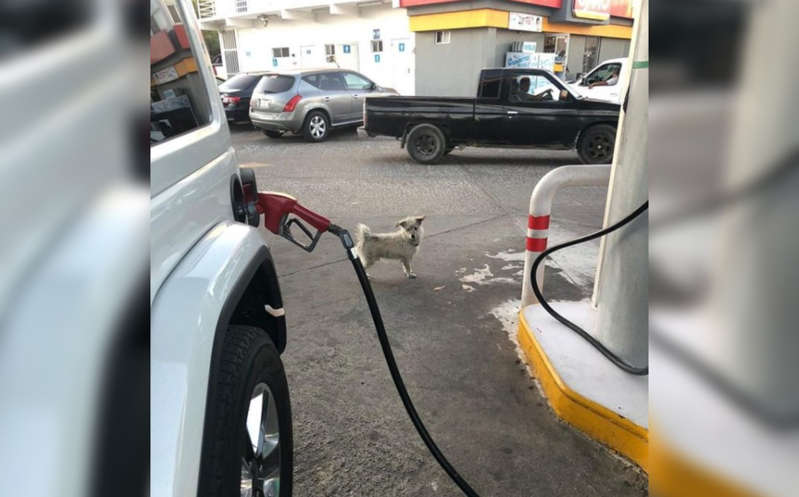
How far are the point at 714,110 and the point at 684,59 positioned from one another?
56mm

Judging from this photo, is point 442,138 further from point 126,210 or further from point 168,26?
point 126,210

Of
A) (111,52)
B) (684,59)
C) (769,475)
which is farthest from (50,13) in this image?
(769,475)

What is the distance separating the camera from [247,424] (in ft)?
5.67

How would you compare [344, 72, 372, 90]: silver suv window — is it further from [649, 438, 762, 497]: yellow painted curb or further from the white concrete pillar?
[649, 438, 762, 497]: yellow painted curb

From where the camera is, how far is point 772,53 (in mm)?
473

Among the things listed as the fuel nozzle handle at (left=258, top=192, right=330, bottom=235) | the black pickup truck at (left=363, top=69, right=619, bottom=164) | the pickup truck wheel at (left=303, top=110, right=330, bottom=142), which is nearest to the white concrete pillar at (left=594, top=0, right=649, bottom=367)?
the fuel nozzle handle at (left=258, top=192, right=330, bottom=235)

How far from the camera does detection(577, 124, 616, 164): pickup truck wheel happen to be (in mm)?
10141

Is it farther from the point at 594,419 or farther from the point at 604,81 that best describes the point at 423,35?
the point at 594,419

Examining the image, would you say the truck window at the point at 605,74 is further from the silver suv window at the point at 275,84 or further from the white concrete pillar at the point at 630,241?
the white concrete pillar at the point at 630,241

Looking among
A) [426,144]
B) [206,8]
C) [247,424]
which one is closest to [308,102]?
[426,144]

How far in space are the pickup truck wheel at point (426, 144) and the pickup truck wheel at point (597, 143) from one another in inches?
106

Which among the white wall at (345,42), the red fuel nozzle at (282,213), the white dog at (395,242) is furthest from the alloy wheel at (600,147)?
the white wall at (345,42)

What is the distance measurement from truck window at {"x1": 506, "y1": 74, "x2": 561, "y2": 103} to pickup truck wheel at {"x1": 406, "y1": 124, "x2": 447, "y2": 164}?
156 cm

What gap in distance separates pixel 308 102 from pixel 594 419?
38.0 ft
